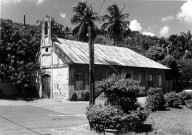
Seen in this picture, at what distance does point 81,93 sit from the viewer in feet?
81.4

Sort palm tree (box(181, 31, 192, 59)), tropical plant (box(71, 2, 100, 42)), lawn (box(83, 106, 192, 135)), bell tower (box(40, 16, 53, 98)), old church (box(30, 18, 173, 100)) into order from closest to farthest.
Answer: lawn (box(83, 106, 192, 135))
old church (box(30, 18, 173, 100))
bell tower (box(40, 16, 53, 98))
tropical plant (box(71, 2, 100, 42))
palm tree (box(181, 31, 192, 59))

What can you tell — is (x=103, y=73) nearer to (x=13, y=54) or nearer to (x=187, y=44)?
(x=13, y=54)

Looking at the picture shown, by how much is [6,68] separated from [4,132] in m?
16.6

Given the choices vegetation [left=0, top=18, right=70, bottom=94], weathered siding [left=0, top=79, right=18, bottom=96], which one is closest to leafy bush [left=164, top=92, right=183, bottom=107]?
vegetation [left=0, top=18, right=70, bottom=94]

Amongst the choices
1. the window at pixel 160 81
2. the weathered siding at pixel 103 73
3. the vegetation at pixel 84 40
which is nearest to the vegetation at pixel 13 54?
the vegetation at pixel 84 40

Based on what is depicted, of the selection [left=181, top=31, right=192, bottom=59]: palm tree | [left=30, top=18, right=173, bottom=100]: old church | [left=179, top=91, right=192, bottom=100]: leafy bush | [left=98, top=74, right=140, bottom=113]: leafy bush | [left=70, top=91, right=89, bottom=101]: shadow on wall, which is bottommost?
[left=70, top=91, right=89, bottom=101]: shadow on wall

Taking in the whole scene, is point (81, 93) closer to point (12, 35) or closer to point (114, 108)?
point (12, 35)

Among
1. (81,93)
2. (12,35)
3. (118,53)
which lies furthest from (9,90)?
(118,53)

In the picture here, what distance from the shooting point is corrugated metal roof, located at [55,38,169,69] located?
84.0 ft

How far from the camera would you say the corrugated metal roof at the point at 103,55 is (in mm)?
25616

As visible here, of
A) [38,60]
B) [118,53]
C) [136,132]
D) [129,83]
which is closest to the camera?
[136,132]

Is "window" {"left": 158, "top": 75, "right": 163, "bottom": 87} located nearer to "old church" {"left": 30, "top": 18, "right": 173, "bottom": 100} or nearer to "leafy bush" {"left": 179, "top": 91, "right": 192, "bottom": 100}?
"old church" {"left": 30, "top": 18, "right": 173, "bottom": 100}

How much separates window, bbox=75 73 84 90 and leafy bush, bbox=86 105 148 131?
602 inches

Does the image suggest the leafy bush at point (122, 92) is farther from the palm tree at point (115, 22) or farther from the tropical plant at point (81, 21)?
the palm tree at point (115, 22)
